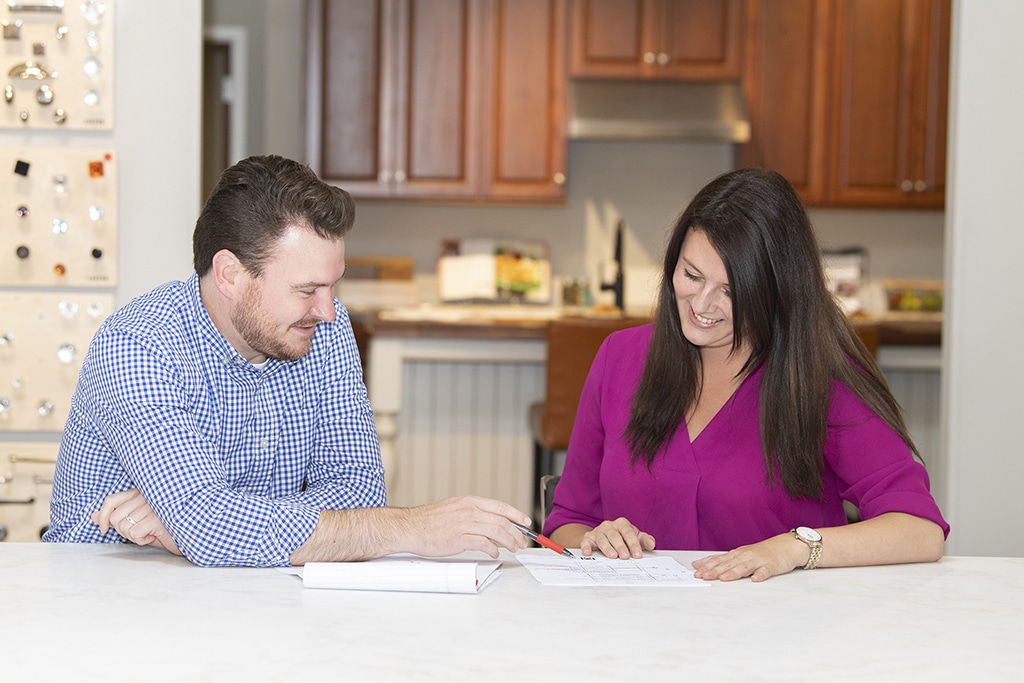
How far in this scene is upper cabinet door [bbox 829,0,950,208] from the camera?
476cm

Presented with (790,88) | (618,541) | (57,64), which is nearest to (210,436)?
(618,541)

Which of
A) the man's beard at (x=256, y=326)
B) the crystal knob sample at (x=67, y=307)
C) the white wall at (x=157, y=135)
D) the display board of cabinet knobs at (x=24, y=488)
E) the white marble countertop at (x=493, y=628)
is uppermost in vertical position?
the white wall at (x=157, y=135)

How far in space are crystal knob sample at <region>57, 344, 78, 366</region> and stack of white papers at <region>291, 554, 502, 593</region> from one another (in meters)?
1.61

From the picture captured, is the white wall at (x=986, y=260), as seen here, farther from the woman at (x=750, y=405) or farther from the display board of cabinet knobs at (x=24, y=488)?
the display board of cabinet knobs at (x=24, y=488)

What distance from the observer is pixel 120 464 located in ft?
5.77

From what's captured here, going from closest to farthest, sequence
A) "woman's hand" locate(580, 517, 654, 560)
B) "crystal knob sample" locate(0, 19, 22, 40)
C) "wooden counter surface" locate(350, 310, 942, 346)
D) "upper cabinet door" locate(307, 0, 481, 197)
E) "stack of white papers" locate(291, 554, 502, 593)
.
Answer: "stack of white papers" locate(291, 554, 502, 593) < "woman's hand" locate(580, 517, 654, 560) < "crystal knob sample" locate(0, 19, 22, 40) < "wooden counter surface" locate(350, 310, 942, 346) < "upper cabinet door" locate(307, 0, 481, 197)

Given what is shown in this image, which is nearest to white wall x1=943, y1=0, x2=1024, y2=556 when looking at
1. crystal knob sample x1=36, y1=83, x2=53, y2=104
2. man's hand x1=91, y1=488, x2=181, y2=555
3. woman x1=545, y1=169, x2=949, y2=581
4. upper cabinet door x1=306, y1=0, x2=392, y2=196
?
woman x1=545, y1=169, x2=949, y2=581

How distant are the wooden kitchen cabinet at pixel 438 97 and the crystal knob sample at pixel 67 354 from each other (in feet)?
6.92

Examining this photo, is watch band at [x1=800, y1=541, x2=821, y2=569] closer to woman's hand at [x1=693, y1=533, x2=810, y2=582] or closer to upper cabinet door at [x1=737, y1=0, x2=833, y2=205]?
woman's hand at [x1=693, y1=533, x2=810, y2=582]

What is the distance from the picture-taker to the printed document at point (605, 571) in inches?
58.7

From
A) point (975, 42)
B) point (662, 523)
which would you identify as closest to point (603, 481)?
point (662, 523)

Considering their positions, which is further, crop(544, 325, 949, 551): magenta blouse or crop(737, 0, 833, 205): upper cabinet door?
crop(737, 0, 833, 205): upper cabinet door

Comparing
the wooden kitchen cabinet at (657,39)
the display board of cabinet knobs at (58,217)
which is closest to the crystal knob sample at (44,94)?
the display board of cabinet knobs at (58,217)

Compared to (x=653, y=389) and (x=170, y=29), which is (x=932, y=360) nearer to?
(x=653, y=389)
